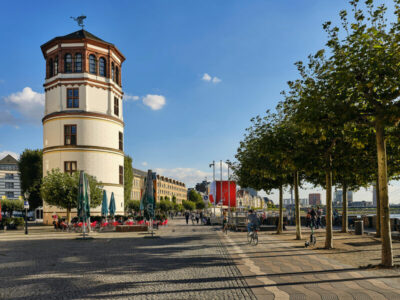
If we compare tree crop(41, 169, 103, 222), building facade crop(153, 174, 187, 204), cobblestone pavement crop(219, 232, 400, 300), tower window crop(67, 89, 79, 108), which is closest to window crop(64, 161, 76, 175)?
tower window crop(67, 89, 79, 108)

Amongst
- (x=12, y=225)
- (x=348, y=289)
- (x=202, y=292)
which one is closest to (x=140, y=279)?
(x=202, y=292)

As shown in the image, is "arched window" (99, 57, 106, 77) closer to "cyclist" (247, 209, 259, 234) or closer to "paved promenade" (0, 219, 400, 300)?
"cyclist" (247, 209, 259, 234)

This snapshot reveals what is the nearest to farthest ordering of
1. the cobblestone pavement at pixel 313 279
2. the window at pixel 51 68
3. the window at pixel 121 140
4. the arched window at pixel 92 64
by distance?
the cobblestone pavement at pixel 313 279 → the arched window at pixel 92 64 → the window at pixel 51 68 → the window at pixel 121 140

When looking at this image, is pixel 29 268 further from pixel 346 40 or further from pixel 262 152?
pixel 346 40

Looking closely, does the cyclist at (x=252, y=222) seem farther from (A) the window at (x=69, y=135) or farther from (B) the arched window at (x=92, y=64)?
(B) the arched window at (x=92, y=64)

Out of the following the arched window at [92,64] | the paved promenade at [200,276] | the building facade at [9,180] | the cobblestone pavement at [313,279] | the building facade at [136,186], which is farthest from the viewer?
the building facade at [9,180]

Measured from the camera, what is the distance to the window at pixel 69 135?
43562mm

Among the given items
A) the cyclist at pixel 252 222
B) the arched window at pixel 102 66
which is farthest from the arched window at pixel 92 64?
the cyclist at pixel 252 222

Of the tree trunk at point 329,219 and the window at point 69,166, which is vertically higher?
the window at point 69,166

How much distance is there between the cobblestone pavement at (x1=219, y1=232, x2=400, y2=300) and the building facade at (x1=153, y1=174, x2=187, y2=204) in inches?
4697

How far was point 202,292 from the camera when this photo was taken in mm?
8164

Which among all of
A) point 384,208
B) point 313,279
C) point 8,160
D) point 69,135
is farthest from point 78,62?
point 8,160

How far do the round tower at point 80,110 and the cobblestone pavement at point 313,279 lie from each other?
33391 millimetres

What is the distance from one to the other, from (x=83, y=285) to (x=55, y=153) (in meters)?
37.2
